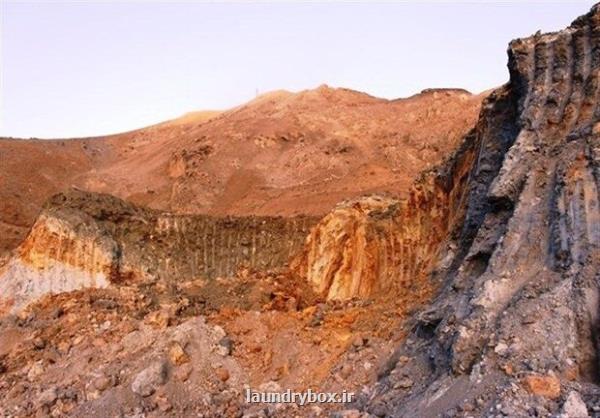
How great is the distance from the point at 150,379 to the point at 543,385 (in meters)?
4.61

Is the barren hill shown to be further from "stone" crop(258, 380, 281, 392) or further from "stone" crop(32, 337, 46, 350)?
"stone" crop(258, 380, 281, 392)

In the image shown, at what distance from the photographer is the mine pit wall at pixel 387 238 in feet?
30.0

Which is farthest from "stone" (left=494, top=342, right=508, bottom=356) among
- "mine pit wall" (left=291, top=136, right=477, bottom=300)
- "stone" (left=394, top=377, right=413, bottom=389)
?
"mine pit wall" (left=291, top=136, right=477, bottom=300)

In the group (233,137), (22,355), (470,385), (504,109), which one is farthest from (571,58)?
(233,137)

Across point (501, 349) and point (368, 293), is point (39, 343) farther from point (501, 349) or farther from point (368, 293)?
point (501, 349)

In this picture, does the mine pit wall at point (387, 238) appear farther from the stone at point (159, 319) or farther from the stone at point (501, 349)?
the stone at point (501, 349)

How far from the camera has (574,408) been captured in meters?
4.34

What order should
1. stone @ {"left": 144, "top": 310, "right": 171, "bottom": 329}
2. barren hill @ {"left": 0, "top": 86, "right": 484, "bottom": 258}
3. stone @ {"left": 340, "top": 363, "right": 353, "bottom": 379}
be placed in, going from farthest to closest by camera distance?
barren hill @ {"left": 0, "top": 86, "right": 484, "bottom": 258} < stone @ {"left": 144, "top": 310, "right": 171, "bottom": 329} < stone @ {"left": 340, "top": 363, "right": 353, "bottom": 379}

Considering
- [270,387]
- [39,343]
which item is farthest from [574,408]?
[39,343]

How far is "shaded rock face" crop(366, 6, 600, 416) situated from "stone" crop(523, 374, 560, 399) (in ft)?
0.05

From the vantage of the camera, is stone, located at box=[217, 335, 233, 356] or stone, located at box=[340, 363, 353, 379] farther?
stone, located at box=[217, 335, 233, 356]

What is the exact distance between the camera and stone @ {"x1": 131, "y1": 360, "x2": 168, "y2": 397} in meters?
7.68

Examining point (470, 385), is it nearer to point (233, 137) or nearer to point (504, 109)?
point (504, 109)

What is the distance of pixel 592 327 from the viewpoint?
4.91 m
